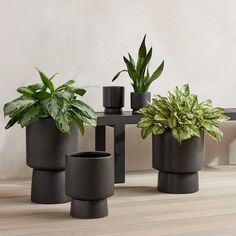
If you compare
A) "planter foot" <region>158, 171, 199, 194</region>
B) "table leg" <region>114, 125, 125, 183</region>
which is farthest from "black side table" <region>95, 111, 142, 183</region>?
"planter foot" <region>158, 171, 199, 194</region>

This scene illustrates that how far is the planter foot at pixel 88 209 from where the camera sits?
1.66 metres

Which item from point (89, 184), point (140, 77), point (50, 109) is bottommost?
point (89, 184)

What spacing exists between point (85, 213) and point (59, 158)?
0.78 feet

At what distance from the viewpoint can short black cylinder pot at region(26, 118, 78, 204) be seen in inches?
70.9

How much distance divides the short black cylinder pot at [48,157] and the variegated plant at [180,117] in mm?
310

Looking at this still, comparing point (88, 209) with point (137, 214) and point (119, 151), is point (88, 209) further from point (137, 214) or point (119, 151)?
point (119, 151)

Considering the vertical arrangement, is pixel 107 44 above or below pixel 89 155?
above

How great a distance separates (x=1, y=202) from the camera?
187cm

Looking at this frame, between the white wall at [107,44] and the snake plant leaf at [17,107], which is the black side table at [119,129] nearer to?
the white wall at [107,44]

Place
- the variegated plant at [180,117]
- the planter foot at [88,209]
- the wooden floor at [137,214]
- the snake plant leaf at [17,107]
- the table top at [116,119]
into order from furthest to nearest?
the table top at [116,119] → the variegated plant at [180,117] → the snake plant leaf at [17,107] → the planter foot at [88,209] → the wooden floor at [137,214]

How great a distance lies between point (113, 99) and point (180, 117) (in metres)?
0.35

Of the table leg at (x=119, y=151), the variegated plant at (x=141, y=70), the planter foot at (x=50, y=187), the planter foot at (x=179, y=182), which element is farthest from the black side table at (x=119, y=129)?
the planter foot at (x=50, y=187)

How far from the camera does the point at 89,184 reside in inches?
64.4

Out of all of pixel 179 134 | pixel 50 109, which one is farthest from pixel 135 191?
pixel 50 109
